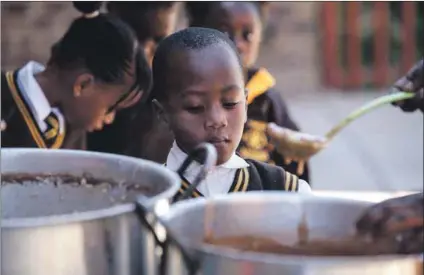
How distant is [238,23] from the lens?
2783mm

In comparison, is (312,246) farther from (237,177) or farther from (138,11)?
(138,11)

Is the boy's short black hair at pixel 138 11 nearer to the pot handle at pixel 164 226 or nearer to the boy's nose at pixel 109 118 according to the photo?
the boy's nose at pixel 109 118

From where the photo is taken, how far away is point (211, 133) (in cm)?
175

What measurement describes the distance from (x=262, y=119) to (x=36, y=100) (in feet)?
2.23

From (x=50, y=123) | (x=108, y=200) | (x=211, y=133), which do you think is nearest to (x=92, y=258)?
(x=108, y=200)

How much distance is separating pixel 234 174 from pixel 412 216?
0.69 meters

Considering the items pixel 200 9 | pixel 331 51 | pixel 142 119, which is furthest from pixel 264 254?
pixel 331 51

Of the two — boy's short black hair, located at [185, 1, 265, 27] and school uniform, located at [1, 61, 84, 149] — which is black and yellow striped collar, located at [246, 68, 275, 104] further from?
school uniform, located at [1, 61, 84, 149]

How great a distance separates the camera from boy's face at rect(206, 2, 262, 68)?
278 cm

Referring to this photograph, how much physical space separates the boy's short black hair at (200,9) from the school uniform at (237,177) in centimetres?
105

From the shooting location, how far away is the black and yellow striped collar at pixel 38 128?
2.37 m

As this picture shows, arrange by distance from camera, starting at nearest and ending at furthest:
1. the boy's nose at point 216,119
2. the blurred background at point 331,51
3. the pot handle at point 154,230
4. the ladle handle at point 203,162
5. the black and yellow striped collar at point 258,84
A: the pot handle at point 154,230
the ladle handle at point 203,162
the boy's nose at point 216,119
the black and yellow striped collar at point 258,84
the blurred background at point 331,51

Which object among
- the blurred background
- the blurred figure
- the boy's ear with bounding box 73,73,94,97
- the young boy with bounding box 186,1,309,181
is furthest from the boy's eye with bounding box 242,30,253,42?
the blurred background

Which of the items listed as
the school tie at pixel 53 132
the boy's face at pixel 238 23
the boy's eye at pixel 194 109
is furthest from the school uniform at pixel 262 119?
the boy's eye at pixel 194 109
